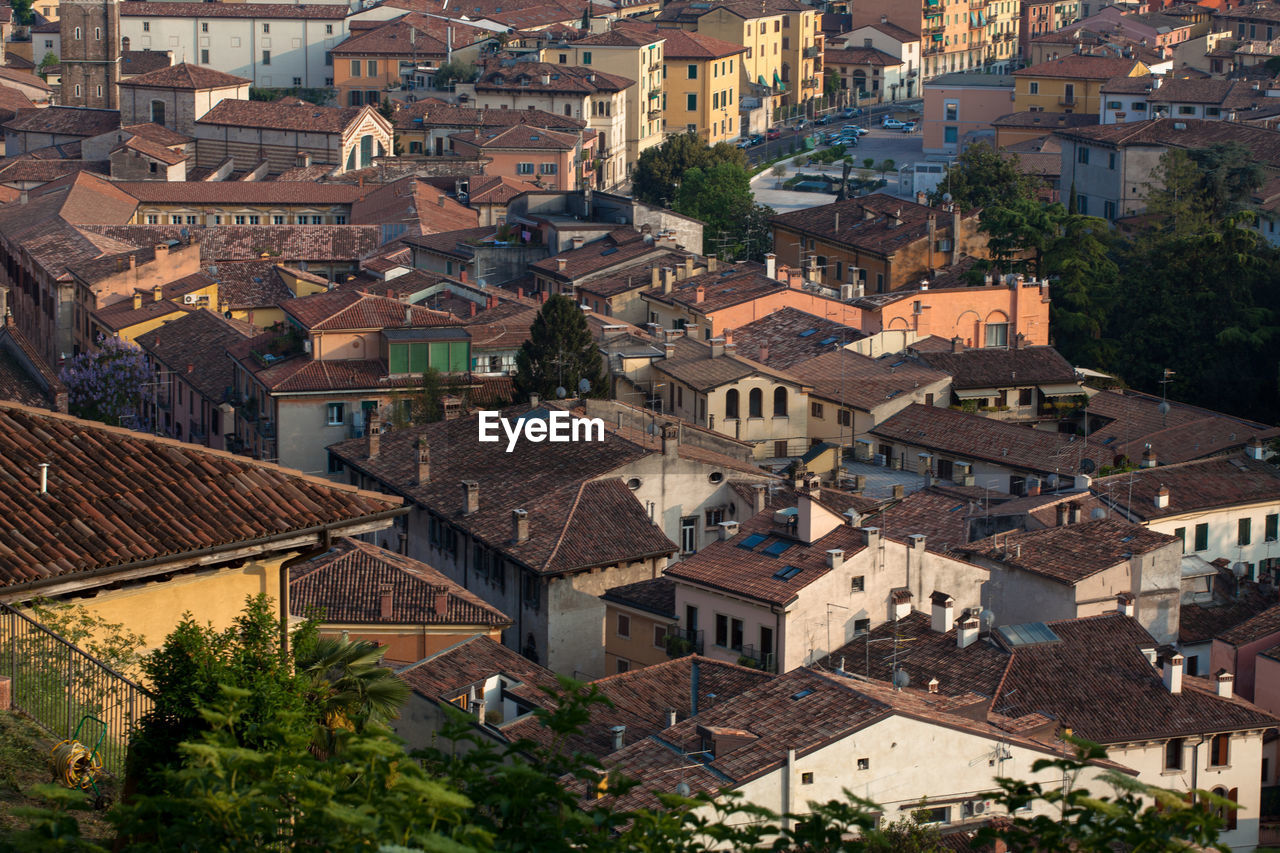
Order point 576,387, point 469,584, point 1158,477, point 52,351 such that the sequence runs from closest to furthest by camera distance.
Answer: point 469,584 < point 1158,477 < point 576,387 < point 52,351

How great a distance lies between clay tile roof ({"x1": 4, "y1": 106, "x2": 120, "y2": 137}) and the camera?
331 ft

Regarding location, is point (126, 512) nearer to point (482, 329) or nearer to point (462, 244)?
point (482, 329)

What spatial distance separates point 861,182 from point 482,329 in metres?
50.1

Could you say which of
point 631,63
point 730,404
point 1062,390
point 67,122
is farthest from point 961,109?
point 730,404

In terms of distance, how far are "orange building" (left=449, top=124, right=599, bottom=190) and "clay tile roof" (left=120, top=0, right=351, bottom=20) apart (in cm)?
2643

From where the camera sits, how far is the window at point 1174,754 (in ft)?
108

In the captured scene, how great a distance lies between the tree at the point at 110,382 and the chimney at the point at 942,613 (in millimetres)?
29548

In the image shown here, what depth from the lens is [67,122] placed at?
102 m

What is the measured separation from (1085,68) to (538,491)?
74145mm

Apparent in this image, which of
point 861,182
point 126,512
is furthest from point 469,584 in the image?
point 861,182

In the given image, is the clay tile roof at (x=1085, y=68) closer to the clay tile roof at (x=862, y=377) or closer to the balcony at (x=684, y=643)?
the clay tile roof at (x=862, y=377)

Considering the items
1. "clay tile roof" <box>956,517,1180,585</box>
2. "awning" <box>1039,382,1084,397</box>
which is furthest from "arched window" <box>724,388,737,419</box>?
"clay tile roof" <box>956,517,1180,585</box>

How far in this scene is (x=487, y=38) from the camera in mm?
119750

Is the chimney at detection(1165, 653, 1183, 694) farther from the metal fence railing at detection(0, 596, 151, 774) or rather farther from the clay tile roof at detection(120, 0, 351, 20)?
the clay tile roof at detection(120, 0, 351, 20)
